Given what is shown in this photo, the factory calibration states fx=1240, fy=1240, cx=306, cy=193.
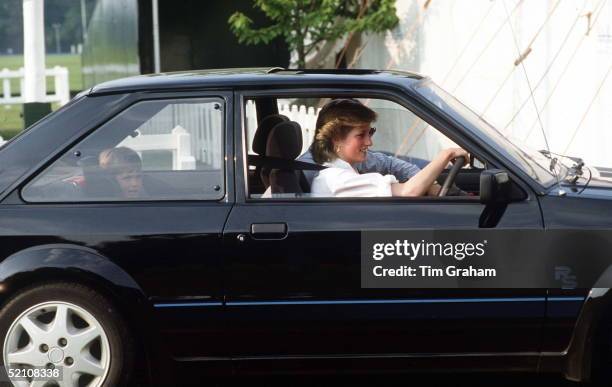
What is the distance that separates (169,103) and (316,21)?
10.5 metres

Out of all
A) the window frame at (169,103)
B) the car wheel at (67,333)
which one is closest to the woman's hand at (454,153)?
the window frame at (169,103)

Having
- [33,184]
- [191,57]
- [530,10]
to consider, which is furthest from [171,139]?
[191,57]

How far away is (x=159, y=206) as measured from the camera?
5336 mm

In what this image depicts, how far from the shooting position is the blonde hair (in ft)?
19.1

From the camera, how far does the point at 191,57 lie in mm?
18328

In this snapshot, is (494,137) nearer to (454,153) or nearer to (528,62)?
(454,153)

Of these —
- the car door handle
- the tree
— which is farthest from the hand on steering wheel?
the tree

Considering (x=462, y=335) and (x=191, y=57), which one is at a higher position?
(x=191, y=57)

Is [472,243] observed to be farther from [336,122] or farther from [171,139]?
[171,139]

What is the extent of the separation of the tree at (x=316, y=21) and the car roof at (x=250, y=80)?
9.60 metres

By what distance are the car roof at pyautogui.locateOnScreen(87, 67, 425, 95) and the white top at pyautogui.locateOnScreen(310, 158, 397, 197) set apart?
17.4 inches

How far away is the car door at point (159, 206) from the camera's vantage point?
5.24 m

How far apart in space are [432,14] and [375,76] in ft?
29.2

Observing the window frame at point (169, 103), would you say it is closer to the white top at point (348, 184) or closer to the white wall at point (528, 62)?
the white top at point (348, 184)
